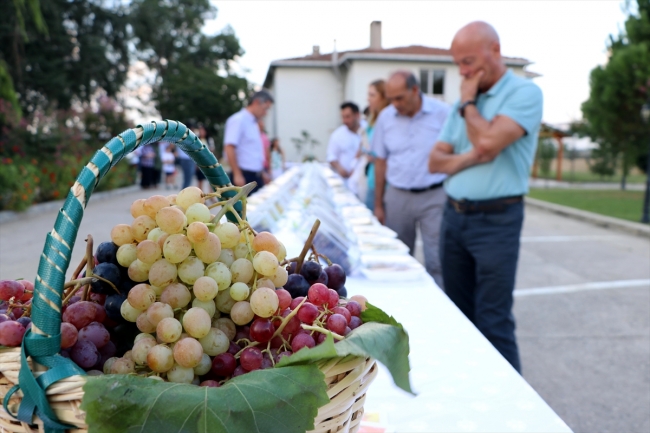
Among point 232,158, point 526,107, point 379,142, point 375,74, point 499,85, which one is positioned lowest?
point 232,158

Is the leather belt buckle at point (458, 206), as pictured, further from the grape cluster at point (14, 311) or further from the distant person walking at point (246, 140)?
the distant person walking at point (246, 140)

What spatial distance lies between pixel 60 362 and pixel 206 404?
216 mm

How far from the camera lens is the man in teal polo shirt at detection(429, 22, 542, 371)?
2.51m

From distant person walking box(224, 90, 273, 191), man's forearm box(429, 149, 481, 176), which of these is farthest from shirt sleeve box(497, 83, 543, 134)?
distant person walking box(224, 90, 273, 191)

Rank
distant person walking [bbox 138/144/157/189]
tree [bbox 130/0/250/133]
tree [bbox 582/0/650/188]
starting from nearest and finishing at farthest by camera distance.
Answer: tree [bbox 582/0/650/188] < distant person walking [bbox 138/144/157/189] < tree [bbox 130/0/250/133]

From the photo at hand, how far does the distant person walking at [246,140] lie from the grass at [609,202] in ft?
27.1

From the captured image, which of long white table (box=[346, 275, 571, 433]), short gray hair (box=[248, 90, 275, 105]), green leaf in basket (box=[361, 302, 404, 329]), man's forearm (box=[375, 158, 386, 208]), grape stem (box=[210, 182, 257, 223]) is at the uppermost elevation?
short gray hair (box=[248, 90, 275, 105])

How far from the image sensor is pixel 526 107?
2.49 metres

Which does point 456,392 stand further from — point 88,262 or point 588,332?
point 588,332

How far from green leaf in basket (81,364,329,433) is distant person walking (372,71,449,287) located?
11.2 ft

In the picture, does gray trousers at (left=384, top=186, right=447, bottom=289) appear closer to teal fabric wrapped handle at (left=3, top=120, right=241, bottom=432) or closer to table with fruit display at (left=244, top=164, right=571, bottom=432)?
table with fruit display at (left=244, top=164, right=571, bottom=432)

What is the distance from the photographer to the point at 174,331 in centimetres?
75

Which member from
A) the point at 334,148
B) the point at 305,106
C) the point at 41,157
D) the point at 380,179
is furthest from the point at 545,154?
the point at 380,179

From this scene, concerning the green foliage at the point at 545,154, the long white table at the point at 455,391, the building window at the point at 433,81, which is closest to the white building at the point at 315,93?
the building window at the point at 433,81
